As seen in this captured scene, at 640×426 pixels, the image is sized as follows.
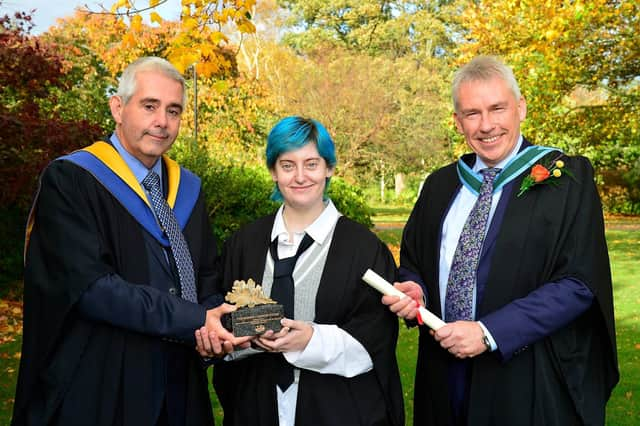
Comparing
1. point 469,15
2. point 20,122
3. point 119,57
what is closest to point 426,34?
point 119,57

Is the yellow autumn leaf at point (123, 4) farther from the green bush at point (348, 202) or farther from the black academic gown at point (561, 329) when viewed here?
the green bush at point (348, 202)

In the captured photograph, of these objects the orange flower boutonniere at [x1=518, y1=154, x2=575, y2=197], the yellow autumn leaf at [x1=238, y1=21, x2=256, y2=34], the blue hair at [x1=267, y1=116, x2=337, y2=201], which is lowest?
the orange flower boutonniere at [x1=518, y1=154, x2=575, y2=197]

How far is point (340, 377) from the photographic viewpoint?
3186mm

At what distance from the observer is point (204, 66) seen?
19.9ft

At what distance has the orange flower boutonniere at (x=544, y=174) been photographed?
331 cm

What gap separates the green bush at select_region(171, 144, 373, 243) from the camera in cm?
1302

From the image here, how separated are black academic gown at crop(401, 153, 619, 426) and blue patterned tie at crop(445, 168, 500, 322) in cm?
8

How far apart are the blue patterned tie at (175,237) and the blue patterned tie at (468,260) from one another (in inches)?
51.2

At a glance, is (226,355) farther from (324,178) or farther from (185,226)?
(324,178)

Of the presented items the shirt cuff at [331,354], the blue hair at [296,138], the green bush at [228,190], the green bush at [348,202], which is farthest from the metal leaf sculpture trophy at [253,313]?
the green bush at [348,202]

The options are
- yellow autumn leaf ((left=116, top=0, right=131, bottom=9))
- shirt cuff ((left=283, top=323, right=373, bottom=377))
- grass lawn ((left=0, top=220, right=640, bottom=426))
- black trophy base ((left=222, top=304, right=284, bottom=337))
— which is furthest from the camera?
grass lawn ((left=0, top=220, right=640, bottom=426))

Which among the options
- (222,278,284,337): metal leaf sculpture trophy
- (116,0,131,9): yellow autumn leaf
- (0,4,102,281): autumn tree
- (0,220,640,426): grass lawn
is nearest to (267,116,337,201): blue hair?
(222,278,284,337): metal leaf sculpture trophy

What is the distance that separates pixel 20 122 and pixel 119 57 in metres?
16.4

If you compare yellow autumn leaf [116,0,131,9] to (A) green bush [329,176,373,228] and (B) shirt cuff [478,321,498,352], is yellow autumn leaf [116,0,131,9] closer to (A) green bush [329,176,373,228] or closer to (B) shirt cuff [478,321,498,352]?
(B) shirt cuff [478,321,498,352]
